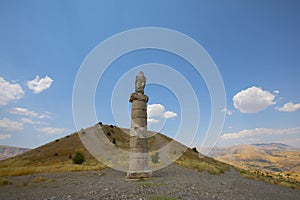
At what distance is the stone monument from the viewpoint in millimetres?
12952

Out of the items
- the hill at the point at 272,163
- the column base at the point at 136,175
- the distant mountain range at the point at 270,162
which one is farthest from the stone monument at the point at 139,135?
the distant mountain range at the point at 270,162

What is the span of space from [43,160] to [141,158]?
2616 cm

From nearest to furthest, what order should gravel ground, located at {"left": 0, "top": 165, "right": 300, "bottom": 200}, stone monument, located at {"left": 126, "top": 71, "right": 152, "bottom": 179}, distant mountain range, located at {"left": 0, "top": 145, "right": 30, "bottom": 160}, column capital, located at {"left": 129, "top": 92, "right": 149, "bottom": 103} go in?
gravel ground, located at {"left": 0, "top": 165, "right": 300, "bottom": 200}
stone monument, located at {"left": 126, "top": 71, "right": 152, "bottom": 179}
column capital, located at {"left": 129, "top": 92, "right": 149, "bottom": 103}
distant mountain range, located at {"left": 0, "top": 145, "right": 30, "bottom": 160}

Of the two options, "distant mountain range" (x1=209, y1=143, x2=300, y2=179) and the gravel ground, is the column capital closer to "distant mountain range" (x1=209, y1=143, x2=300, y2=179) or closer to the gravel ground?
the gravel ground

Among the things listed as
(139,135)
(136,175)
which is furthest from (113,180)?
(139,135)

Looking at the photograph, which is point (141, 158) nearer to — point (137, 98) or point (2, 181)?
point (137, 98)

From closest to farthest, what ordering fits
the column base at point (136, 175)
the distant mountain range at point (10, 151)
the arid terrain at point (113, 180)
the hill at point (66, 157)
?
the arid terrain at point (113, 180)
the column base at point (136, 175)
the hill at point (66, 157)
the distant mountain range at point (10, 151)

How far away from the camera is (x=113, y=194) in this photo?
308 inches

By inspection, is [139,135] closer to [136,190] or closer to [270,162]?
[136,190]

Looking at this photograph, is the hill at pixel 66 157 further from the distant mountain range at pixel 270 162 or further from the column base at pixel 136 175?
the distant mountain range at pixel 270 162

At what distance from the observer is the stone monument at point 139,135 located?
13.0 metres

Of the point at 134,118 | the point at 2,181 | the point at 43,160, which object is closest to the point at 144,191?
the point at 134,118

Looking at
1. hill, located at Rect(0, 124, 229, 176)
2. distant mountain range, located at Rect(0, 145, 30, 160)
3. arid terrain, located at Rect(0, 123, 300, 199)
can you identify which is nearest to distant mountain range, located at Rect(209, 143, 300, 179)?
hill, located at Rect(0, 124, 229, 176)

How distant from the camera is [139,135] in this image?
13.7 meters
